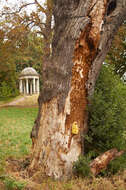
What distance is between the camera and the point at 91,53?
3.23 metres

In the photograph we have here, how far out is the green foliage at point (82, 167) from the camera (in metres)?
3.09

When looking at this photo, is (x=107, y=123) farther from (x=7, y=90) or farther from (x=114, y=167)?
(x=7, y=90)

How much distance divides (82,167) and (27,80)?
95.7ft

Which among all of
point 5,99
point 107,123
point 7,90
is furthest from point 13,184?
point 7,90

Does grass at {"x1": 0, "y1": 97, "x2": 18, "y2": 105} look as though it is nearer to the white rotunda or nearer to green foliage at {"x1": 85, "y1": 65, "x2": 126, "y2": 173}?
the white rotunda

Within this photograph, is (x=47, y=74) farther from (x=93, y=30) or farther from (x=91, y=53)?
(x=93, y=30)

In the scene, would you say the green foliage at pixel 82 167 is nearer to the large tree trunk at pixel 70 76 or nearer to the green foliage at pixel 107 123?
the large tree trunk at pixel 70 76

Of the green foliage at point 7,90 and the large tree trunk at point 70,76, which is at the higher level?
the large tree trunk at point 70,76

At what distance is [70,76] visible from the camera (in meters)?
3.18

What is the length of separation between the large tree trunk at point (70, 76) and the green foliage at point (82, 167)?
3.8 inches

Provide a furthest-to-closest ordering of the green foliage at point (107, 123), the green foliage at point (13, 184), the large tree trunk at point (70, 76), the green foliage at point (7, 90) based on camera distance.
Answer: the green foliage at point (7, 90), the green foliage at point (107, 123), the large tree trunk at point (70, 76), the green foliage at point (13, 184)

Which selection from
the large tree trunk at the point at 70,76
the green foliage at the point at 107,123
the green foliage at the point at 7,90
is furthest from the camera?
the green foliage at the point at 7,90

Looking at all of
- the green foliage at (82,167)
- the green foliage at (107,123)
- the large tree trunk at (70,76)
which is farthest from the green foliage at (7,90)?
the green foliage at (82,167)

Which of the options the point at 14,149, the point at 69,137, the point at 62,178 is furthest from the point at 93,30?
the point at 14,149
